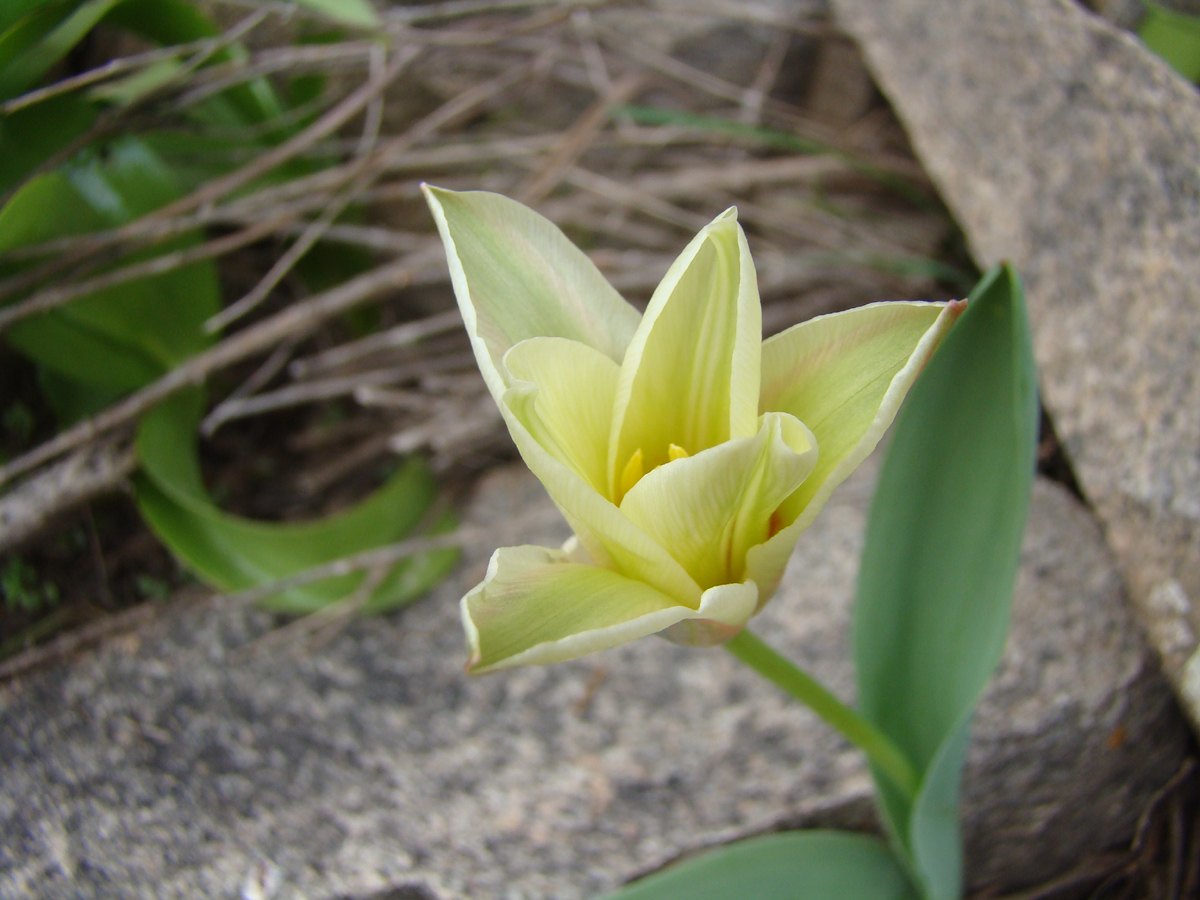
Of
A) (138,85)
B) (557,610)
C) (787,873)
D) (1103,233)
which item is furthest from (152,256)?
(1103,233)

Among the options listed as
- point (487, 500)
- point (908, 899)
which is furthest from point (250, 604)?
point (908, 899)

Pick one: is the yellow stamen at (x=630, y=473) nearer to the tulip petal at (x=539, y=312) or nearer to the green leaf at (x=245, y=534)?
the tulip petal at (x=539, y=312)

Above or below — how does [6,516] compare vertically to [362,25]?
below

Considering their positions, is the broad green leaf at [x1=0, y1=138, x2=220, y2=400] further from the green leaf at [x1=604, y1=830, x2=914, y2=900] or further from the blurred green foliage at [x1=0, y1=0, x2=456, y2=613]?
the green leaf at [x1=604, y1=830, x2=914, y2=900]

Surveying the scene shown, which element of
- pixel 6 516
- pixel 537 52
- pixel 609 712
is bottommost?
pixel 609 712

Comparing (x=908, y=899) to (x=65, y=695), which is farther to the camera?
(x=65, y=695)

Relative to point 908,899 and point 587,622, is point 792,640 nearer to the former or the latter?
point 908,899

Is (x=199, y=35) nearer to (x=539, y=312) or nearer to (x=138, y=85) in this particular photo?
(x=138, y=85)
